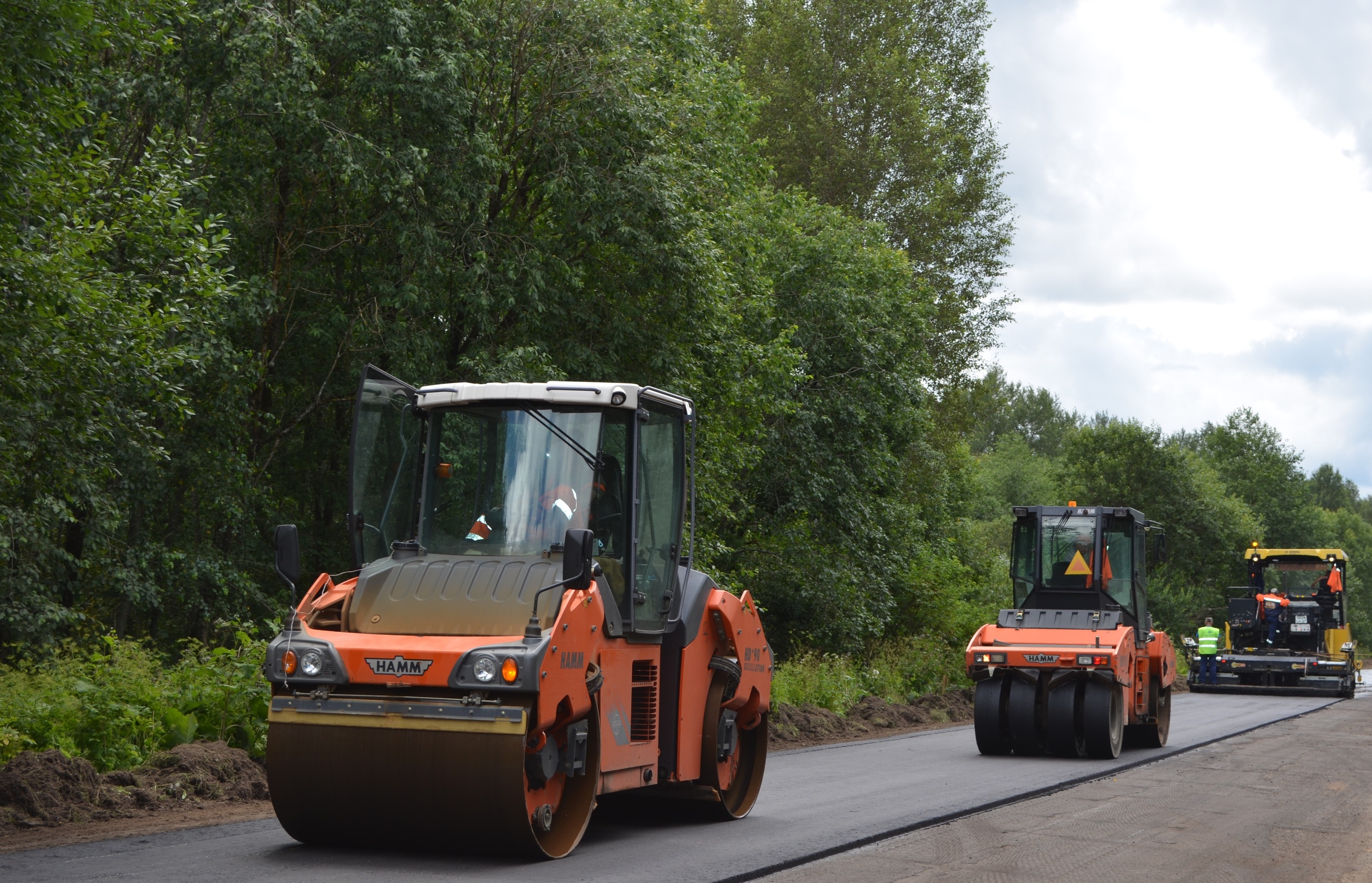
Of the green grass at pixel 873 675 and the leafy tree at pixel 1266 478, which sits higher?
the leafy tree at pixel 1266 478

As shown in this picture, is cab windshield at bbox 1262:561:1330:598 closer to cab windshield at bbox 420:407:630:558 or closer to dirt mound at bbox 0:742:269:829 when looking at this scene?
dirt mound at bbox 0:742:269:829

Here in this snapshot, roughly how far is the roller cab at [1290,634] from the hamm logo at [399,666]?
2925 centimetres

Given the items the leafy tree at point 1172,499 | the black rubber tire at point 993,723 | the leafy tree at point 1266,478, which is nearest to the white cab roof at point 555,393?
the black rubber tire at point 993,723

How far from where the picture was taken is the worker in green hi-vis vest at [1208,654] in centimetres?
3247

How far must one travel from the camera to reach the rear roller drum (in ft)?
30.2

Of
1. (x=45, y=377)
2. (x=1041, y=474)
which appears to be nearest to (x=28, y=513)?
(x=45, y=377)

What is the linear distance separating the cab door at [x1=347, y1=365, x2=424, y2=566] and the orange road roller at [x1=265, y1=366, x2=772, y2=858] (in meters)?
0.02

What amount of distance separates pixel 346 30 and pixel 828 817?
1158 cm

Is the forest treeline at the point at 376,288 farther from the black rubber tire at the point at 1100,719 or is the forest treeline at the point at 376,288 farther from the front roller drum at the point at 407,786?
the black rubber tire at the point at 1100,719

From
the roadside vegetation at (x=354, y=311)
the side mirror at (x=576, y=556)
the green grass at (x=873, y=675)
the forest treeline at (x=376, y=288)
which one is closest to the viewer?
the side mirror at (x=576, y=556)

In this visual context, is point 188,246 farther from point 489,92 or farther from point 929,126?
point 929,126

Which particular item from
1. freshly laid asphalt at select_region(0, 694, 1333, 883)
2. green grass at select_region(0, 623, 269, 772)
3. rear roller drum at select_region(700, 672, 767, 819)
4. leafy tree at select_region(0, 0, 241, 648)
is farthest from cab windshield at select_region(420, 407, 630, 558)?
leafy tree at select_region(0, 0, 241, 648)

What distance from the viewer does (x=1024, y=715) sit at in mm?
15359

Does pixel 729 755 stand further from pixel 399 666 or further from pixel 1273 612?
pixel 1273 612
